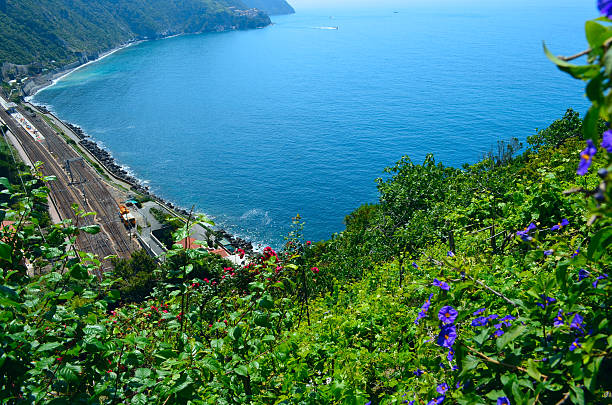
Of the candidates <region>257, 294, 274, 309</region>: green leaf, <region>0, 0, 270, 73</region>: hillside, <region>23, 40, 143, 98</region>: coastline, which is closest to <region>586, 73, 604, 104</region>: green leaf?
<region>257, 294, 274, 309</region>: green leaf

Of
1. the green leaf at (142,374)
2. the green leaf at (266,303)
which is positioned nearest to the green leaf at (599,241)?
the green leaf at (266,303)

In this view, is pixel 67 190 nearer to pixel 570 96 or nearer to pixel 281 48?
pixel 570 96

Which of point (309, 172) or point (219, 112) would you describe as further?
point (219, 112)

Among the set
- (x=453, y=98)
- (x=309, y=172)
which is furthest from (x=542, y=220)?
(x=453, y=98)

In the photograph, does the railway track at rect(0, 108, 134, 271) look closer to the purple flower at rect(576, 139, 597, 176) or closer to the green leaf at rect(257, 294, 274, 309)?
the green leaf at rect(257, 294, 274, 309)

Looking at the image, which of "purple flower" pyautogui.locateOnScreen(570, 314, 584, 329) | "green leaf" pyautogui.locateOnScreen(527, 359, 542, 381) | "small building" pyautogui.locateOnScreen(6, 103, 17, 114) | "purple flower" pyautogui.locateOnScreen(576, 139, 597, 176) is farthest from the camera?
"small building" pyautogui.locateOnScreen(6, 103, 17, 114)

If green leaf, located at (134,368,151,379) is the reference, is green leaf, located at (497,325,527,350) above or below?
above

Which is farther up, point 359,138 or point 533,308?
point 533,308
